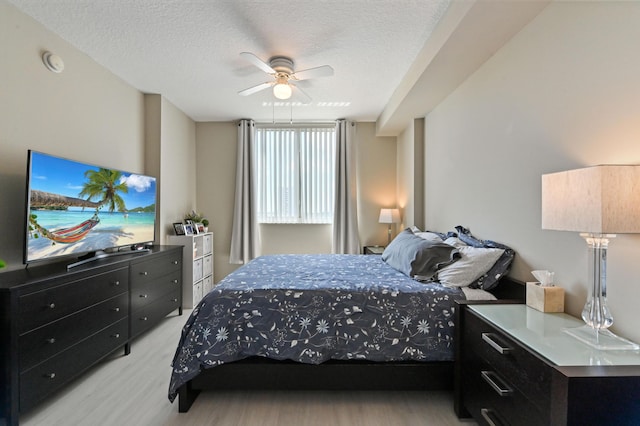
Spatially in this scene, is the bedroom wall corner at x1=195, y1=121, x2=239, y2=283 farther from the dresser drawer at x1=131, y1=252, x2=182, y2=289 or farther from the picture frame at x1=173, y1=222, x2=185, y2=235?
the dresser drawer at x1=131, y1=252, x2=182, y2=289

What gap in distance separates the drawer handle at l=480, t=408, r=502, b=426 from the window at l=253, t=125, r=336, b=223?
353 centimetres

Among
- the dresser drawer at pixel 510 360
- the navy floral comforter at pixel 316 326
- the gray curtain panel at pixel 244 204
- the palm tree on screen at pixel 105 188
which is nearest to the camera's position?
the dresser drawer at pixel 510 360

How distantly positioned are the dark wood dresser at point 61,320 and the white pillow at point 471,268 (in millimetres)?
2578

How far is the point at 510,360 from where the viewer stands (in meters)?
1.32

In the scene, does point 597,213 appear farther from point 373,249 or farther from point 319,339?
point 373,249

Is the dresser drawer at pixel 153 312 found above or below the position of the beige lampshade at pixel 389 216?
below

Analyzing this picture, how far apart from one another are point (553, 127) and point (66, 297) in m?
3.25

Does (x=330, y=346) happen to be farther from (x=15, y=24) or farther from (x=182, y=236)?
(x=15, y=24)

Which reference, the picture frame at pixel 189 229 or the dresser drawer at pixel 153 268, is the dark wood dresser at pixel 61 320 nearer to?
the dresser drawer at pixel 153 268

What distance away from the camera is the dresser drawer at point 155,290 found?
9.01 ft

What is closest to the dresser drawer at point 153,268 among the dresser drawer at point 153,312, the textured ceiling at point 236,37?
the dresser drawer at point 153,312

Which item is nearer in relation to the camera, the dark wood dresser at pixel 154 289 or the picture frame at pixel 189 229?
the dark wood dresser at pixel 154 289

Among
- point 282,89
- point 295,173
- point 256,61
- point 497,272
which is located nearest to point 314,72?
point 282,89

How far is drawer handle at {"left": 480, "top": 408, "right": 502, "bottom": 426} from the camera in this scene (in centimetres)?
141
